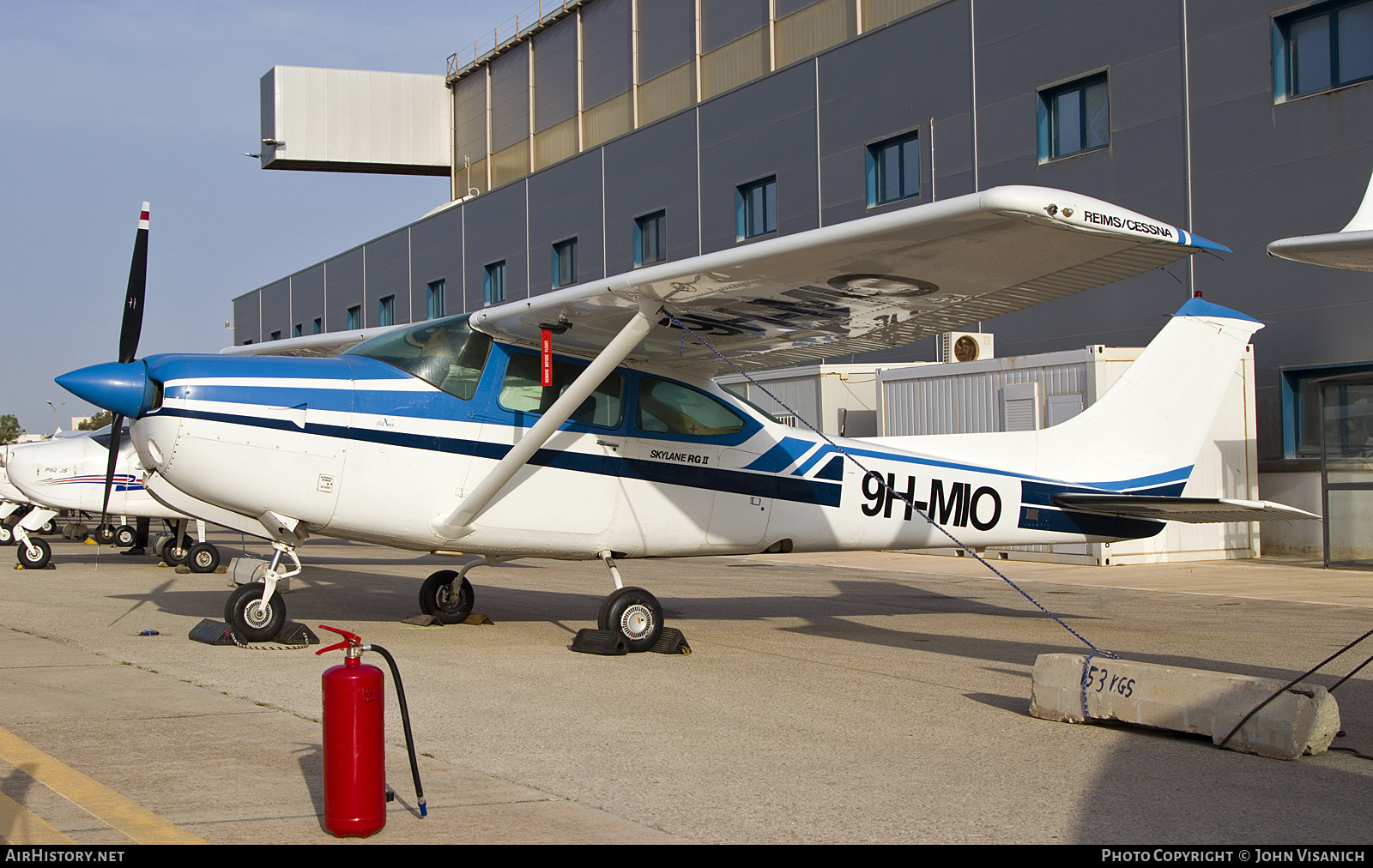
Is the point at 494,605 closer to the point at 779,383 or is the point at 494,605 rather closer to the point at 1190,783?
the point at 1190,783

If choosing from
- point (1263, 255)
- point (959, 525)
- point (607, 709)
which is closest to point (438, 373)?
point (607, 709)

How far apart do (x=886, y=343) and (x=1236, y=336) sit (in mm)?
3402

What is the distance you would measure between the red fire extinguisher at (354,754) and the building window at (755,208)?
24566 millimetres

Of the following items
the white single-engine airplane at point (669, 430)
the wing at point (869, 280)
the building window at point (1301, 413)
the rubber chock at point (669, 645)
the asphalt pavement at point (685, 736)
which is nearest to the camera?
the asphalt pavement at point (685, 736)

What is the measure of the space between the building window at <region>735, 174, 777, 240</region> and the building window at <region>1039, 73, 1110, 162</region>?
7.55 metres

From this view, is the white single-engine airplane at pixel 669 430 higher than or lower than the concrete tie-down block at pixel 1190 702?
higher

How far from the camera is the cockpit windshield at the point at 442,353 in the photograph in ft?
28.7

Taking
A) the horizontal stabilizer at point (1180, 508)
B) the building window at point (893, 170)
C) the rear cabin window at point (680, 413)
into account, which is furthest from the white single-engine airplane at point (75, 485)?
the building window at point (893, 170)

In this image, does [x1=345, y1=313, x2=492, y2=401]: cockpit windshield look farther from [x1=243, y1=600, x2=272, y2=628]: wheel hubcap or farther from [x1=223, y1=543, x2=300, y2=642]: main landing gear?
[x1=243, y1=600, x2=272, y2=628]: wheel hubcap

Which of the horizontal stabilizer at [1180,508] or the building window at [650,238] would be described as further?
the building window at [650,238]

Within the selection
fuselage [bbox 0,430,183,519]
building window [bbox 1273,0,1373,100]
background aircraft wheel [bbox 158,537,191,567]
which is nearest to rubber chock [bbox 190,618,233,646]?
background aircraft wheel [bbox 158,537,191,567]

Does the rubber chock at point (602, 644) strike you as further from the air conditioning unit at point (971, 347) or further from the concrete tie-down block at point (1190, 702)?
the air conditioning unit at point (971, 347)

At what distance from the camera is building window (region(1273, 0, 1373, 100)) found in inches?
690

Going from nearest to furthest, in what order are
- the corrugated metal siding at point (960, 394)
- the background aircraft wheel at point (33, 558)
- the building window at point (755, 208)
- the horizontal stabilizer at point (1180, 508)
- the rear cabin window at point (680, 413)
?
the horizontal stabilizer at point (1180, 508), the rear cabin window at point (680, 413), the background aircraft wheel at point (33, 558), the corrugated metal siding at point (960, 394), the building window at point (755, 208)
